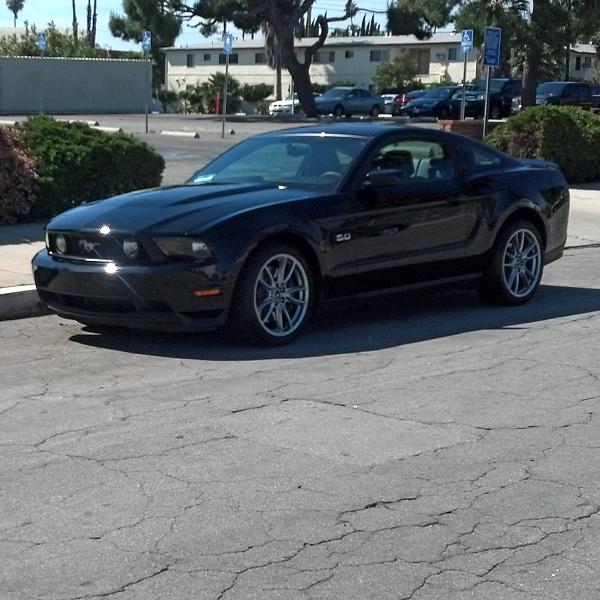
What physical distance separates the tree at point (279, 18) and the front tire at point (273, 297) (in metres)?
42.8

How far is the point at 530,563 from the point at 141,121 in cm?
4156

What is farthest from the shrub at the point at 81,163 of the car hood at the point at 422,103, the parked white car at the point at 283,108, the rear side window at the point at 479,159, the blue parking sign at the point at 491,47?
the parked white car at the point at 283,108

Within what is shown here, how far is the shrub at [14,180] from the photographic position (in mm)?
13627

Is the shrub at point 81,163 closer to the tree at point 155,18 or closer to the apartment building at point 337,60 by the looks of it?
the tree at point 155,18

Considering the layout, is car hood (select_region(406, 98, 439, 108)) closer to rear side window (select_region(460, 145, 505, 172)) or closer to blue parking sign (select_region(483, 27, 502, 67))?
blue parking sign (select_region(483, 27, 502, 67))

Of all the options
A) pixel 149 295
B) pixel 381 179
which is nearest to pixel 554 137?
pixel 381 179

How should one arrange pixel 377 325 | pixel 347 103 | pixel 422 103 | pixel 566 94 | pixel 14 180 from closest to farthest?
1. pixel 377 325
2. pixel 14 180
3. pixel 566 94
4. pixel 422 103
5. pixel 347 103

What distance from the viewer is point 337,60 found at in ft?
275

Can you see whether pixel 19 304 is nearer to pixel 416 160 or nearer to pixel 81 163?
pixel 416 160

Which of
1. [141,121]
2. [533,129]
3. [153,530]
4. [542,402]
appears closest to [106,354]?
[542,402]

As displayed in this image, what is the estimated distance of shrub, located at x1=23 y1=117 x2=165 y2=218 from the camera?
14.1 m

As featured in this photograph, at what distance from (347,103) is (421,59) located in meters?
28.6

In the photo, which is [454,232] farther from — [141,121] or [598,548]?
[141,121]

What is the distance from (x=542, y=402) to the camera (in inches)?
290
